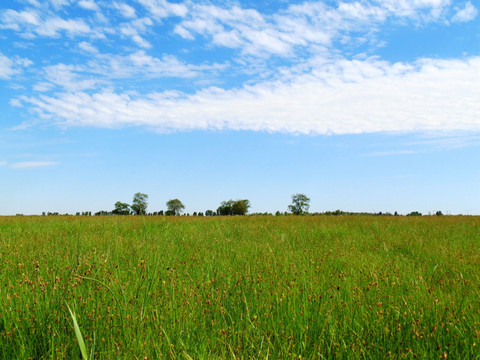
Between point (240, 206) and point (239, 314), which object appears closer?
point (239, 314)

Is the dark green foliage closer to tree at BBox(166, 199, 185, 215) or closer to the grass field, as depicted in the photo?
tree at BBox(166, 199, 185, 215)

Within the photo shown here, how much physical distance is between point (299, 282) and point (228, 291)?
2.82 ft

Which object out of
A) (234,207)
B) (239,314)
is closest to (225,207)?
(234,207)

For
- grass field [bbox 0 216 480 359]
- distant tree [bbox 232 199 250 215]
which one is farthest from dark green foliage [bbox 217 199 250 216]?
grass field [bbox 0 216 480 359]

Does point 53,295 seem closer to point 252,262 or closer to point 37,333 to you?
point 37,333

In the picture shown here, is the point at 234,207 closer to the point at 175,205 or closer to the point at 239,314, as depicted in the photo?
the point at 175,205

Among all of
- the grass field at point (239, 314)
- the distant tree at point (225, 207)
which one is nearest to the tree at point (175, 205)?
the distant tree at point (225, 207)

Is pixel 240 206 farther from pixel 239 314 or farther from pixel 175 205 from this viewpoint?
pixel 239 314

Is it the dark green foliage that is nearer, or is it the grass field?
the grass field

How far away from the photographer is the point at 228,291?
359 centimetres

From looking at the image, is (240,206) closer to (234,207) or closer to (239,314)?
(234,207)

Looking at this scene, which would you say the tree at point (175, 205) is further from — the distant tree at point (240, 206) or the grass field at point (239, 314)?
the grass field at point (239, 314)

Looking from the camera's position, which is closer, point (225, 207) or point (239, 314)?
point (239, 314)

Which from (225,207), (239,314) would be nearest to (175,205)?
(225,207)
